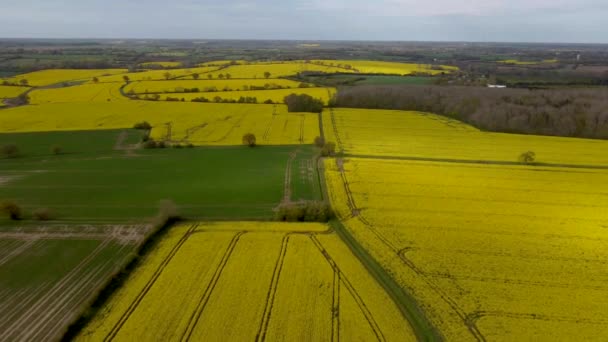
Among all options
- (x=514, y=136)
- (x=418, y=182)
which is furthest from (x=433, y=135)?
(x=418, y=182)

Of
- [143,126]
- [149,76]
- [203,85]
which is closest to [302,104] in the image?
[143,126]

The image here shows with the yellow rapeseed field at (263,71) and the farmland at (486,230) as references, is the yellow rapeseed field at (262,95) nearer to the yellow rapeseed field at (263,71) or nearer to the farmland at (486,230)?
the yellow rapeseed field at (263,71)

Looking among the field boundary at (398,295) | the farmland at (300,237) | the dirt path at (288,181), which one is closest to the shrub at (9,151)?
the farmland at (300,237)

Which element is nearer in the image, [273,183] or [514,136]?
[273,183]

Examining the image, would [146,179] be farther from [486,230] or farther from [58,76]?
[58,76]

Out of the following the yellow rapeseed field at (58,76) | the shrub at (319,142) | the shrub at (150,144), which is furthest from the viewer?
the yellow rapeseed field at (58,76)

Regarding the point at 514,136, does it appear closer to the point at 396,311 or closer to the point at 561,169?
the point at 561,169
